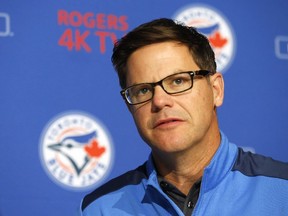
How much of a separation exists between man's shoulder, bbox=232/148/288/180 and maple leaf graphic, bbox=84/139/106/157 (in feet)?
1.88

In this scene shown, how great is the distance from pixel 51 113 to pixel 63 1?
0.38 m

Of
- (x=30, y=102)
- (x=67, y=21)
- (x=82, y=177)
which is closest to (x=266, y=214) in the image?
(x=82, y=177)

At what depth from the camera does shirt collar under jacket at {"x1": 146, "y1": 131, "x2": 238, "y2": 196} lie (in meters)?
1.01

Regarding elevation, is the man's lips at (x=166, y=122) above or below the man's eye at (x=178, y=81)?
below

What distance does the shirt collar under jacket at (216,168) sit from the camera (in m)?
1.01

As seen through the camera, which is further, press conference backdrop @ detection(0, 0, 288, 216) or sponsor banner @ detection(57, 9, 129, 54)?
sponsor banner @ detection(57, 9, 129, 54)

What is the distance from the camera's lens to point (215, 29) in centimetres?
184

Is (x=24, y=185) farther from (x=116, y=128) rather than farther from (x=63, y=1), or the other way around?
(x=63, y=1)

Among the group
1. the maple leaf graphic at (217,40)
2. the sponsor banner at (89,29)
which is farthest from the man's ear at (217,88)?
the maple leaf graphic at (217,40)

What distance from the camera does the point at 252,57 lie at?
1873 mm

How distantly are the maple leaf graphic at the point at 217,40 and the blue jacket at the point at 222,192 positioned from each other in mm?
801

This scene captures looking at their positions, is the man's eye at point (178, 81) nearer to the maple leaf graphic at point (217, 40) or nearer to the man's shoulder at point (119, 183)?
the man's shoulder at point (119, 183)

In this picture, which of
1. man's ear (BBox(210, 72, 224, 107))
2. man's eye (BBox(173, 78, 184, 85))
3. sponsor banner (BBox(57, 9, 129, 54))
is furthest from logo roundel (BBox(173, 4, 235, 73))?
man's eye (BBox(173, 78, 184, 85))

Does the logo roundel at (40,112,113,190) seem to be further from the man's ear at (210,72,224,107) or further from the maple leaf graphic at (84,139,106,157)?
the man's ear at (210,72,224,107)
